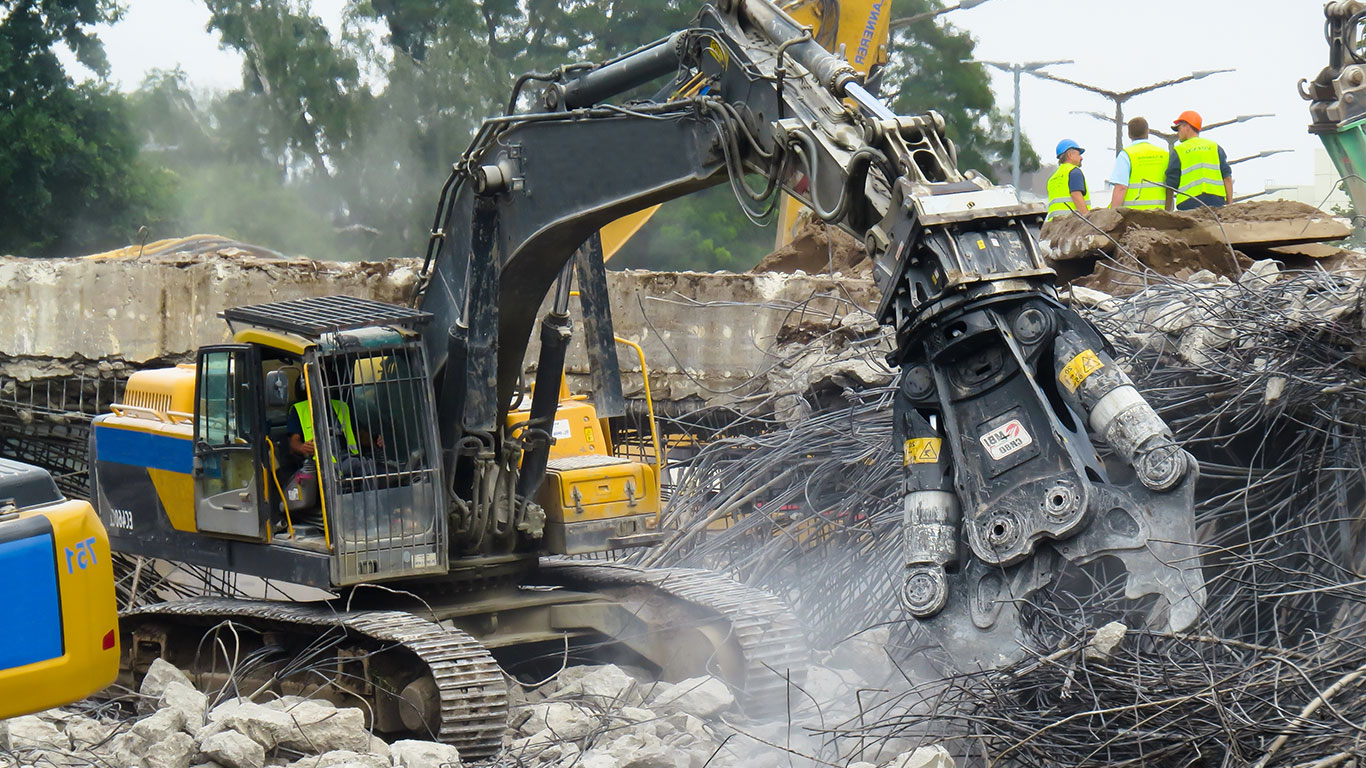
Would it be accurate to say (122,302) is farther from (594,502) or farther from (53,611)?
(53,611)

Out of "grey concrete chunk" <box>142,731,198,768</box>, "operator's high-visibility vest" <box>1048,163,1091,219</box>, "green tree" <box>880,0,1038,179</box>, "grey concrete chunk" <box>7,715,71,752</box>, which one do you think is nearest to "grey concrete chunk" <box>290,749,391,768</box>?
"grey concrete chunk" <box>142,731,198,768</box>

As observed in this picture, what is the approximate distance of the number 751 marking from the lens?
391 cm

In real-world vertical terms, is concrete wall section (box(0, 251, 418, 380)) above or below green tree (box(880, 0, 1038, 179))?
below

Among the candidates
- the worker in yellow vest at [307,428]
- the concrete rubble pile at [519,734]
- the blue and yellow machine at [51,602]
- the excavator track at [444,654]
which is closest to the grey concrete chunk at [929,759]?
the concrete rubble pile at [519,734]

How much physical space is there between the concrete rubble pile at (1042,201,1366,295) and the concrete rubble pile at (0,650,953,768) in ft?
14.0

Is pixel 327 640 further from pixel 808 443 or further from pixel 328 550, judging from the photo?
pixel 808 443

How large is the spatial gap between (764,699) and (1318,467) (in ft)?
8.87

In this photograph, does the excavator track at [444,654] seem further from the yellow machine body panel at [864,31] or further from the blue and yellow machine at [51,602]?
the yellow machine body panel at [864,31]

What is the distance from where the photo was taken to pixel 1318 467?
563cm

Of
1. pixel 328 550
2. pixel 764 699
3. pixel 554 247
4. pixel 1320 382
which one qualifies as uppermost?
pixel 554 247

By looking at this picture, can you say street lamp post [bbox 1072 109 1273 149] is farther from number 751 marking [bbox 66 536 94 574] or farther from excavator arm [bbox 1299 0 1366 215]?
number 751 marking [bbox 66 536 94 574]

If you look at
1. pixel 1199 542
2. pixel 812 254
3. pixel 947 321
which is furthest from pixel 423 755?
pixel 812 254

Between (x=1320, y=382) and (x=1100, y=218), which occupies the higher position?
(x=1100, y=218)

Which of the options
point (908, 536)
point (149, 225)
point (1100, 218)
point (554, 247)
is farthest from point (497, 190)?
point (149, 225)
